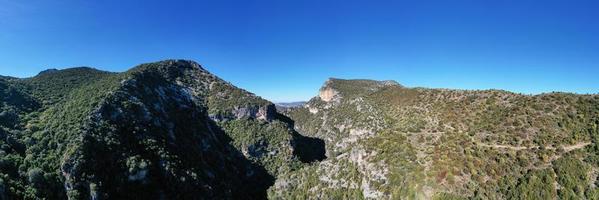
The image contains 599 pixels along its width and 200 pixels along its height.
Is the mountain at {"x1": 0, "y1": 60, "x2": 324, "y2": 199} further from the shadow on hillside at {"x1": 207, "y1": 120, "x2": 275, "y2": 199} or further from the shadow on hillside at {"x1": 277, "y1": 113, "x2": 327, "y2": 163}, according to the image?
the shadow on hillside at {"x1": 277, "y1": 113, "x2": 327, "y2": 163}

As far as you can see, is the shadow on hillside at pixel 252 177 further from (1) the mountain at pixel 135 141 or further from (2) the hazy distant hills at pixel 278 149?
(2) the hazy distant hills at pixel 278 149

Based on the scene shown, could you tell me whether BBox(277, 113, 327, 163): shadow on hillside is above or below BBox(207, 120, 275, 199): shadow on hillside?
above

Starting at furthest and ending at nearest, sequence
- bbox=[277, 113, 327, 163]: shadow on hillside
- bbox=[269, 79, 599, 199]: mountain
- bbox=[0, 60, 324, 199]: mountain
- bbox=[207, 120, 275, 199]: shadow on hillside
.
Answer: bbox=[277, 113, 327, 163]: shadow on hillside < bbox=[207, 120, 275, 199]: shadow on hillside < bbox=[269, 79, 599, 199]: mountain < bbox=[0, 60, 324, 199]: mountain

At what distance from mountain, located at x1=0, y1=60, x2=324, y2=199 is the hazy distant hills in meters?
0.36

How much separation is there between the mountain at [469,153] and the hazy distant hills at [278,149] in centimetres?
29

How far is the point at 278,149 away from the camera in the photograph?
458 feet

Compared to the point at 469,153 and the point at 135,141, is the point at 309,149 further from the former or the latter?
the point at 135,141

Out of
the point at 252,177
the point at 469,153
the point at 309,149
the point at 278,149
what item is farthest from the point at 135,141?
the point at 469,153

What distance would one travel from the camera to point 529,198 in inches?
2785

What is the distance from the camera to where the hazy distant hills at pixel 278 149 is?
232 feet

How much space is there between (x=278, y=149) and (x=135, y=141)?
60.4 meters

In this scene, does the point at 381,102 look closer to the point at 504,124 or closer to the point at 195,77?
the point at 504,124

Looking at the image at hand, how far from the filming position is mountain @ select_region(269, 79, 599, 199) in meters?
72.9

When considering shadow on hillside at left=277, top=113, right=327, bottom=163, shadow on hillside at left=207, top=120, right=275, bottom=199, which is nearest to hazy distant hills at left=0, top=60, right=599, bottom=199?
shadow on hillside at left=207, top=120, right=275, bottom=199
